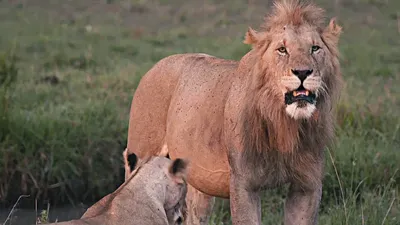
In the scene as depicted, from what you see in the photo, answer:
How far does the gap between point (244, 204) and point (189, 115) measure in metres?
0.85

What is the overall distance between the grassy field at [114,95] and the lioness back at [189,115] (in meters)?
0.70

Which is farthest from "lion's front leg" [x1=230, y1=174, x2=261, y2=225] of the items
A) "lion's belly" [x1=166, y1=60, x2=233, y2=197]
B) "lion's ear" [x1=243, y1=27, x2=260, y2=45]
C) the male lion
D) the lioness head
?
"lion's ear" [x1=243, y1=27, x2=260, y2=45]

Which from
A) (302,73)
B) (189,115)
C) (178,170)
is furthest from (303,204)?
(178,170)

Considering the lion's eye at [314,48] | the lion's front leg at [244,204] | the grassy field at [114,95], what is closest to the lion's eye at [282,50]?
the lion's eye at [314,48]

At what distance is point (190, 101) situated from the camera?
5.42m

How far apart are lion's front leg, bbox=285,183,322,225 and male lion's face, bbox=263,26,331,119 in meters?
0.50

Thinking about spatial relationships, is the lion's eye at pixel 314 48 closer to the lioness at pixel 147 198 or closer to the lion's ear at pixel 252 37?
the lion's ear at pixel 252 37

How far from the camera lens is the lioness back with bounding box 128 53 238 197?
5.12m

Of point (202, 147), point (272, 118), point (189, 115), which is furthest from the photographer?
point (189, 115)

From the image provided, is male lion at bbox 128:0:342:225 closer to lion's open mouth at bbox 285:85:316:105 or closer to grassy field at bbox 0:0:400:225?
lion's open mouth at bbox 285:85:316:105

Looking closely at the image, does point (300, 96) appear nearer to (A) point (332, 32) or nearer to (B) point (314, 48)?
(B) point (314, 48)

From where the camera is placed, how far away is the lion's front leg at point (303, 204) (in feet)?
15.6

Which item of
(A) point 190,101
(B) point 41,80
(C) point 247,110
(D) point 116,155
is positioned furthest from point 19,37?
(C) point 247,110

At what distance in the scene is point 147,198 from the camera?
367 cm
